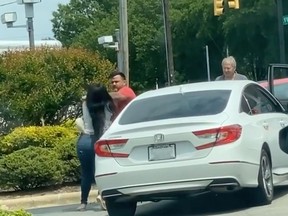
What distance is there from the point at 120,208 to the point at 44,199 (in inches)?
109

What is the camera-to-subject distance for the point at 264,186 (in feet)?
34.7

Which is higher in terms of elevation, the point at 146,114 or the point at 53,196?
the point at 146,114

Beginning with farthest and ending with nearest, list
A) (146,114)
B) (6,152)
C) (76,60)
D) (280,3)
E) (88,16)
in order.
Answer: (88,16) → (280,3) → (76,60) → (6,152) → (146,114)

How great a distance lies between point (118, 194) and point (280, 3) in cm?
2369

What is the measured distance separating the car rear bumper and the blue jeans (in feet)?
6.35

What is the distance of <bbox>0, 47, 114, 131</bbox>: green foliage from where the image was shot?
17109 mm

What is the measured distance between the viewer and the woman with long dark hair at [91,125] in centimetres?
1204

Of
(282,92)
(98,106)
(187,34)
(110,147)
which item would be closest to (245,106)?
(110,147)

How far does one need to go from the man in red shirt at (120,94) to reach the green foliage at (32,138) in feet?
8.54

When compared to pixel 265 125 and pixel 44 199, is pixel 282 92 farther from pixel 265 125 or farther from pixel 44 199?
pixel 44 199

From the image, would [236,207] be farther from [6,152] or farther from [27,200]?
[6,152]

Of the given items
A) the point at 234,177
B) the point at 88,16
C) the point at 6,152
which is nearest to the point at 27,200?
the point at 6,152

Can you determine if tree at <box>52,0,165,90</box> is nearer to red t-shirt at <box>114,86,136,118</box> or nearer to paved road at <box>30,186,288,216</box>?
red t-shirt at <box>114,86,136,118</box>

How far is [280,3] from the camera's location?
32969 millimetres
